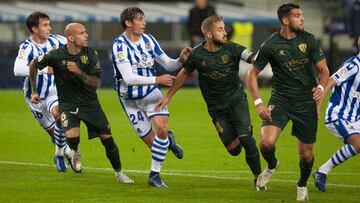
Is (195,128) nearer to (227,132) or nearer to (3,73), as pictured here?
(227,132)

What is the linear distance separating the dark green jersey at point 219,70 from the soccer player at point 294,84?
2.32ft

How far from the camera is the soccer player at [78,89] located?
49.6ft

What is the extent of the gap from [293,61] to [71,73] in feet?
10.3

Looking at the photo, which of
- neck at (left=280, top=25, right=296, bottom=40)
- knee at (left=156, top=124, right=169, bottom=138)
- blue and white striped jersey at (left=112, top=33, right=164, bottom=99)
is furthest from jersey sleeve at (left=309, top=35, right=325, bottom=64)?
blue and white striped jersey at (left=112, top=33, right=164, bottom=99)

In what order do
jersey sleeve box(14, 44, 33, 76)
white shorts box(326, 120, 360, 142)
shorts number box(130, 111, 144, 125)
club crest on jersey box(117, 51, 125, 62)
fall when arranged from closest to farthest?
white shorts box(326, 120, 360, 142), club crest on jersey box(117, 51, 125, 62), shorts number box(130, 111, 144, 125), jersey sleeve box(14, 44, 33, 76)

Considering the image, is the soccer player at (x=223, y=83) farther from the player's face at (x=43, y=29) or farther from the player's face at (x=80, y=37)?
the player's face at (x=43, y=29)

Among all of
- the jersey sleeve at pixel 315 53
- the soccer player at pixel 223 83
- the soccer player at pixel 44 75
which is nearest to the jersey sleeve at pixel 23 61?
the soccer player at pixel 44 75

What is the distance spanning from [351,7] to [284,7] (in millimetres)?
20948

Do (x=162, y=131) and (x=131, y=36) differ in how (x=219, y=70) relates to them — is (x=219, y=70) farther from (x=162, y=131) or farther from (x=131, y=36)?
(x=131, y=36)

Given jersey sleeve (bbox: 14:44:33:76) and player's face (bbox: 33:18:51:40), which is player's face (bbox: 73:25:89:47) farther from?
player's face (bbox: 33:18:51:40)

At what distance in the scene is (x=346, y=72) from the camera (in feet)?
47.9

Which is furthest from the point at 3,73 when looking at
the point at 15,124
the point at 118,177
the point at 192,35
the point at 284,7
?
the point at 284,7

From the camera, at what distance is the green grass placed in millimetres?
13969

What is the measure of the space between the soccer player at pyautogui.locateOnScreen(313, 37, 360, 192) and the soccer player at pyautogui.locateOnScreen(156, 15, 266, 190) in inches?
39.5
